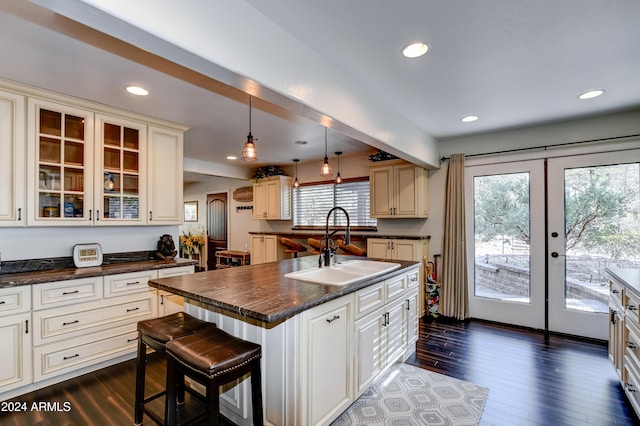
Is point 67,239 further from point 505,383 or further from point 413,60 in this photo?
point 505,383

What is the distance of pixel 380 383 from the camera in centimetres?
251

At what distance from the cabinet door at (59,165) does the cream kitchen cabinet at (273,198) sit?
3184 mm

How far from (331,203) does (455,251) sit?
2.28 m

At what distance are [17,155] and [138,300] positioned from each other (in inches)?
61.3

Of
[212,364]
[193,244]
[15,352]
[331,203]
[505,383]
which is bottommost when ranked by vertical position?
[505,383]

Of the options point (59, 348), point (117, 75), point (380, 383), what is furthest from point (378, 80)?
point (59, 348)

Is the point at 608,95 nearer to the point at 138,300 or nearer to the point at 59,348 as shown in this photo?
the point at 138,300

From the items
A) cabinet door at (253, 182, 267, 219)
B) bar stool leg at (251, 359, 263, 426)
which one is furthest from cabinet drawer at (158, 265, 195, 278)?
cabinet door at (253, 182, 267, 219)

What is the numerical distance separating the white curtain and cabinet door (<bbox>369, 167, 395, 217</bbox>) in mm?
771

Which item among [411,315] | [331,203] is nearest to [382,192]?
[331,203]

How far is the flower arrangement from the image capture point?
8.02m

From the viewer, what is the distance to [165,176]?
3.39 meters

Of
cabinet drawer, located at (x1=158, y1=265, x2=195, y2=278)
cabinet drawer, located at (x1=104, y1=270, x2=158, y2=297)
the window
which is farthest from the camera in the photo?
the window

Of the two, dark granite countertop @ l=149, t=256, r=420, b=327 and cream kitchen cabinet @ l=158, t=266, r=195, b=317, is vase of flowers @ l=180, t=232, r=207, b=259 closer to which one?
cream kitchen cabinet @ l=158, t=266, r=195, b=317
